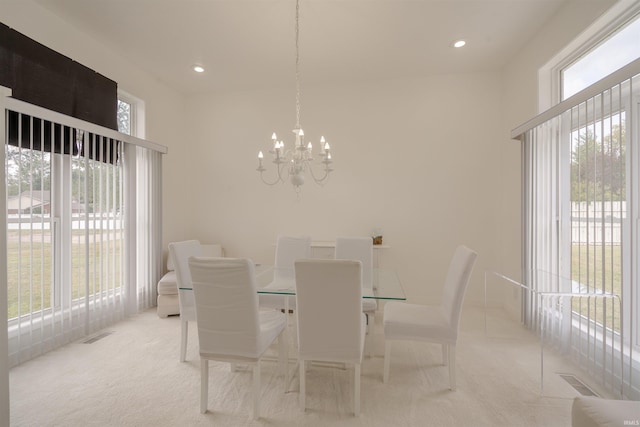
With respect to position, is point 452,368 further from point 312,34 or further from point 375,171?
point 312,34

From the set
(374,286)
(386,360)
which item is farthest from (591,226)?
(386,360)

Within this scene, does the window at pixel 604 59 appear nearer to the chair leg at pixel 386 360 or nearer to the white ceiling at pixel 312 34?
the white ceiling at pixel 312 34

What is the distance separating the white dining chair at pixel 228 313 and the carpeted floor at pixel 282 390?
27cm

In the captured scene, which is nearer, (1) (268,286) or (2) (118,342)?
(1) (268,286)

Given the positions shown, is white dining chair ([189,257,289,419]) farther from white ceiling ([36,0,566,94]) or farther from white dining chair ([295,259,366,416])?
white ceiling ([36,0,566,94])

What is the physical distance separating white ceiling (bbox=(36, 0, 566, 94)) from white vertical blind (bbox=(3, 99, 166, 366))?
41.2 inches

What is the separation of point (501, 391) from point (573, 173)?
1.84m

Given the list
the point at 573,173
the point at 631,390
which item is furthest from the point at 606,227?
the point at 631,390

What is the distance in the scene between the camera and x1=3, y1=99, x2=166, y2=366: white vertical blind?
2344 mm

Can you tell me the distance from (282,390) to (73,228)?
253 cm

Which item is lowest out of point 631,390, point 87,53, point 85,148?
point 631,390

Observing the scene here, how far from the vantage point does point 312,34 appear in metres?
2.99

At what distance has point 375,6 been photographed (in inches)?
102

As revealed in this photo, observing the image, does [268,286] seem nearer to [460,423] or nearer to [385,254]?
[460,423]
